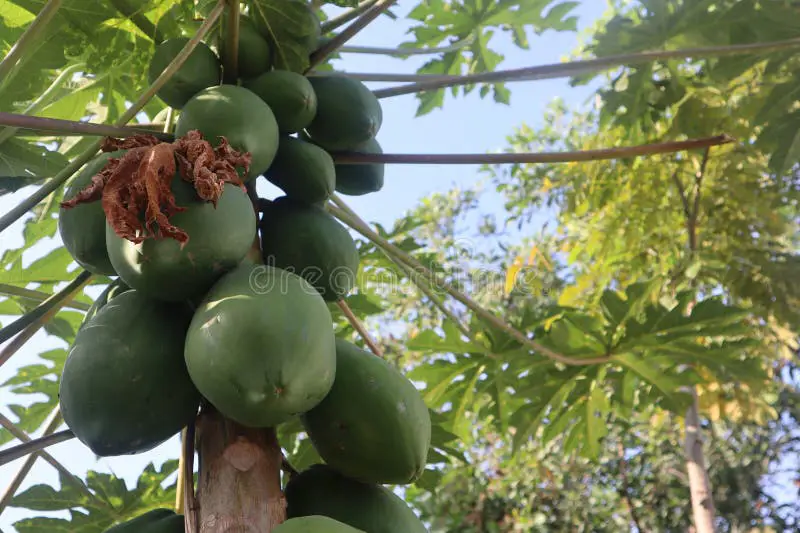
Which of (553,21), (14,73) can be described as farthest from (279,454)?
(553,21)

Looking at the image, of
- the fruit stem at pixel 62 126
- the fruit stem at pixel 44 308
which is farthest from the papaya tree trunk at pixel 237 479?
the fruit stem at pixel 62 126

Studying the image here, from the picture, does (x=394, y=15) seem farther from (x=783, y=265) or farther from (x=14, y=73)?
(x=783, y=265)

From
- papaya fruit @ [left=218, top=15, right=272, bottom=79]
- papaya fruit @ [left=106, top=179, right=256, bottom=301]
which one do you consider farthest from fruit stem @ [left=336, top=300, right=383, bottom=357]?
papaya fruit @ [left=106, top=179, right=256, bottom=301]

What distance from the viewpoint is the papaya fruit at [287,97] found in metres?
1.51

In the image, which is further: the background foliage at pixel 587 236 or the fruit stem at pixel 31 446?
the background foliage at pixel 587 236

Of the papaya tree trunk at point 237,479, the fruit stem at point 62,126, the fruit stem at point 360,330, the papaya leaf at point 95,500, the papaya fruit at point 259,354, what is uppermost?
the fruit stem at point 62,126

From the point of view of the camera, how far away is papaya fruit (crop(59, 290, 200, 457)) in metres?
1.05

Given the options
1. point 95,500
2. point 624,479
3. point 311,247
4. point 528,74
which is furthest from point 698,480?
point 624,479

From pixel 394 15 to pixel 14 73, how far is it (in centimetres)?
124

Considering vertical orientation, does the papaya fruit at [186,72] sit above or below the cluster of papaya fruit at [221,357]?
above

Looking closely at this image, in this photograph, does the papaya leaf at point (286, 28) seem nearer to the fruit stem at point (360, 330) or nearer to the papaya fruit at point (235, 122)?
the papaya fruit at point (235, 122)

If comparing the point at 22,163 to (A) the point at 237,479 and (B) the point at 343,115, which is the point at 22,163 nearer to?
(B) the point at 343,115

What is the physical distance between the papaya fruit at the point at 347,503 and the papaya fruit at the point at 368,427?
3cm

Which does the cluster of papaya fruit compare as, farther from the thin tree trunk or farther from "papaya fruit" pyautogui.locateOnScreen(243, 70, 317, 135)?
the thin tree trunk
